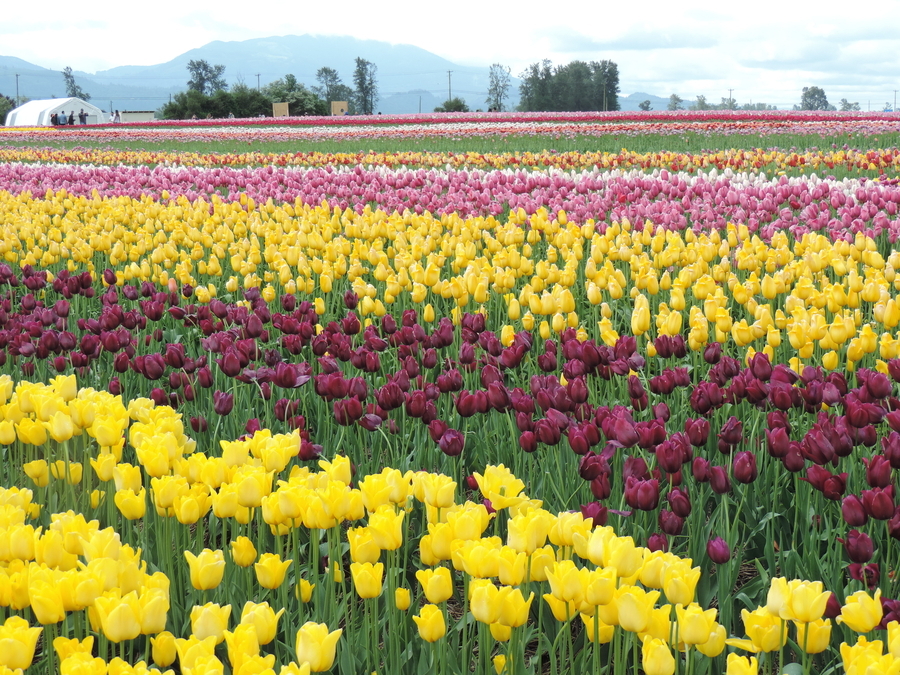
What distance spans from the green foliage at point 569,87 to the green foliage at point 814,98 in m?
52.1

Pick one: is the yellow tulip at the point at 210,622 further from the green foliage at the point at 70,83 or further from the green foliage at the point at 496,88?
the green foliage at the point at 70,83

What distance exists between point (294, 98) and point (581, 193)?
55.0 metres

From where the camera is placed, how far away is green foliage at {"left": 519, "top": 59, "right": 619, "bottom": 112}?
77312 mm

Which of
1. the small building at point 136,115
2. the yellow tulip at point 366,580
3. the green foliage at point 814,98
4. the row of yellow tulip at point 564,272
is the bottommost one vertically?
the yellow tulip at point 366,580

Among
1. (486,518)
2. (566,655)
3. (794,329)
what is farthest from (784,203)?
(486,518)

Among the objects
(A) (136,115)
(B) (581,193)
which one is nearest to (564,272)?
(B) (581,193)

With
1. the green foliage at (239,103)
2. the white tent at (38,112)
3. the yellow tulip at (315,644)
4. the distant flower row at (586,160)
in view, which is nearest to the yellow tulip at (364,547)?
the yellow tulip at (315,644)

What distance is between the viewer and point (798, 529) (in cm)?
286

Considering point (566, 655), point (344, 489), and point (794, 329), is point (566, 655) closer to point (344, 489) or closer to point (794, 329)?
point (344, 489)

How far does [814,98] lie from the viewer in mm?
123562

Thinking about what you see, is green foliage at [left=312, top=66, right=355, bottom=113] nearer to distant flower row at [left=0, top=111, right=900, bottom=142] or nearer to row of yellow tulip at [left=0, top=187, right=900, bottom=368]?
distant flower row at [left=0, top=111, right=900, bottom=142]

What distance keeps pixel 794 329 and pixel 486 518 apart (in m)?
2.02

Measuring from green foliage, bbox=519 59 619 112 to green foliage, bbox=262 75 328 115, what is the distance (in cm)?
2155

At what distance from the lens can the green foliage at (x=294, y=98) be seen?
6078 centimetres
